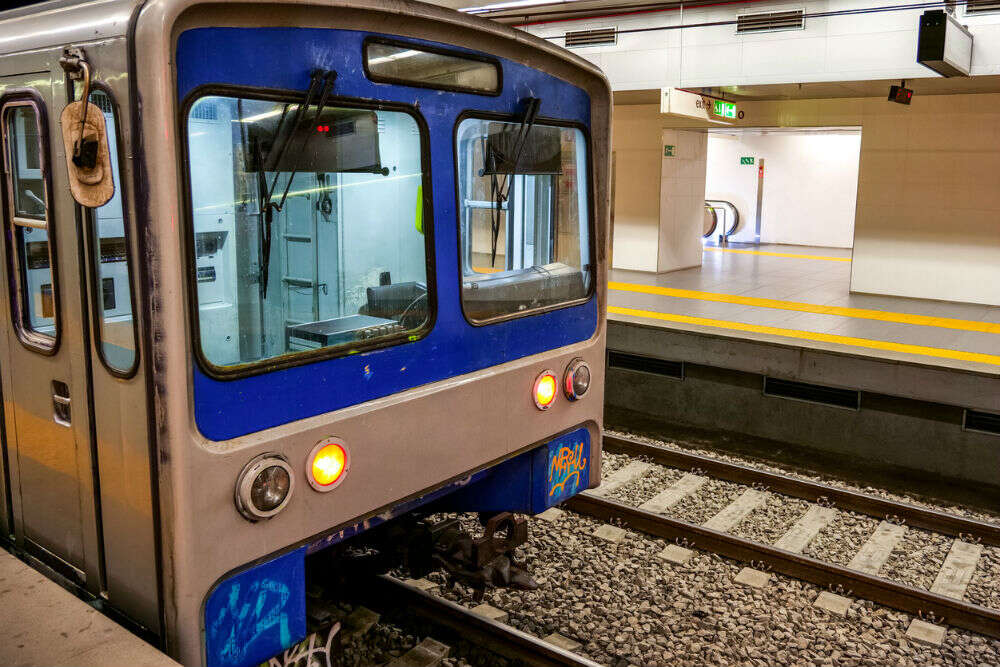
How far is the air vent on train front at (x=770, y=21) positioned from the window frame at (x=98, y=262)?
9.07 metres

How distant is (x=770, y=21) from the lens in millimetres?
10047

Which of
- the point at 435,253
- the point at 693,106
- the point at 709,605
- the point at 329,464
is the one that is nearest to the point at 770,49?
the point at 693,106

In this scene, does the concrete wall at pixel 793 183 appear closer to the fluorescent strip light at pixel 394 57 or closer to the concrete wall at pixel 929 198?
the concrete wall at pixel 929 198

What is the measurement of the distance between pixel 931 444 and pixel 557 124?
17.4 feet

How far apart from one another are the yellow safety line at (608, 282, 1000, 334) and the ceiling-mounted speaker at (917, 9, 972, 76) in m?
2.78

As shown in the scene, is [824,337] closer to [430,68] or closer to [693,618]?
[693,618]

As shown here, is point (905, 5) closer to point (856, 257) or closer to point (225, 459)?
point (856, 257)

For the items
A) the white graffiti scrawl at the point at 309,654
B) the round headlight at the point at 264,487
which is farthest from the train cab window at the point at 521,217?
the white graffiti scrawl at the point at 309,654

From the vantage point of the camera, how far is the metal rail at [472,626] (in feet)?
13.3

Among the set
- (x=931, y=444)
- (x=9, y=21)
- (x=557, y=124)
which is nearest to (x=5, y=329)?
(x=9, y=21)

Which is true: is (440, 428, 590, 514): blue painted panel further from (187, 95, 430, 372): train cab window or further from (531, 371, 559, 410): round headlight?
(187, 95, 430, 372): train cab window

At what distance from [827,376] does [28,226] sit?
6863mm

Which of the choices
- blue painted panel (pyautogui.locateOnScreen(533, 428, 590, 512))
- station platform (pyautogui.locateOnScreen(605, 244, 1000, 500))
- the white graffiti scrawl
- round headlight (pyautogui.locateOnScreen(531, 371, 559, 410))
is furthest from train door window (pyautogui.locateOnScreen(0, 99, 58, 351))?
station platform (pyautogui.locateOnScreen(605, 244, 1000, 500))

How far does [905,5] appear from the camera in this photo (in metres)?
9.18
